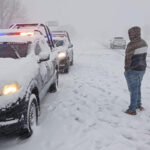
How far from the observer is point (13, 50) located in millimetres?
6129

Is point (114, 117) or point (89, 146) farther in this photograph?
point (114, 117)

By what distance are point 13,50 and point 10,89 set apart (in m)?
1.72

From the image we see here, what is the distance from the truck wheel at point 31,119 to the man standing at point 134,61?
2.15 m

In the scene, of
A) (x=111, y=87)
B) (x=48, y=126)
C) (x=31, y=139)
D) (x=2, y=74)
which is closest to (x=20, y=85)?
(x=2, y=74)

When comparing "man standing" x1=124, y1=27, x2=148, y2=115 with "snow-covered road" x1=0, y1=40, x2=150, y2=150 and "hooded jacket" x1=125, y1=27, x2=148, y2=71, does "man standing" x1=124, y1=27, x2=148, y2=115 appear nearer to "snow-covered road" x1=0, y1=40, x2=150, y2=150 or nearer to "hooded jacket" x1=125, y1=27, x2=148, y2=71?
"hooded jacket" x1=125, y1=27, x2=148, y2=71

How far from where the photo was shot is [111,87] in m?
9.46

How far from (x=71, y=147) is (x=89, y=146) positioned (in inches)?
11.3

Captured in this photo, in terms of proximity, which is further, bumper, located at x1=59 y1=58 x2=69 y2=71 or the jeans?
bumper, located at x1=59 y1=58 x2=69 y2=71

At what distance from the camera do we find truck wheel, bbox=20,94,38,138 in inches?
194

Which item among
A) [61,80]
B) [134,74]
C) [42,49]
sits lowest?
[61,80]

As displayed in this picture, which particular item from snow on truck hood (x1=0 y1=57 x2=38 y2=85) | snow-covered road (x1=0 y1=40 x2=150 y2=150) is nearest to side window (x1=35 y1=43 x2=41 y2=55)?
snow on truck hood (x1=0 y1=57 x2=38 y2=85)

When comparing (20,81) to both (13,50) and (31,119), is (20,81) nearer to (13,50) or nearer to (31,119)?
(31,119)

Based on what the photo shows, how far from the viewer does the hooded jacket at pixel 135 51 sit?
6246mm

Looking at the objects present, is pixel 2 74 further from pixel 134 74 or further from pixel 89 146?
pixel 134 74
